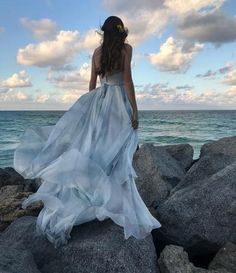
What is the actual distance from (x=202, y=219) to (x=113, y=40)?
2.59m

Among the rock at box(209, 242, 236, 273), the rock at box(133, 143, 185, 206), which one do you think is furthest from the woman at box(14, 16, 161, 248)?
the rock at box(133, 143, 185, 206)

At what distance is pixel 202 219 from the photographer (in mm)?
5977

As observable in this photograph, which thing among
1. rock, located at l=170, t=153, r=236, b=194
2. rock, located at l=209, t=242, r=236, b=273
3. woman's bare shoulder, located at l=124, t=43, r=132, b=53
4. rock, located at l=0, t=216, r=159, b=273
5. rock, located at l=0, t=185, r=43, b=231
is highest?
woman's bare shoulder, located at l=124, t=43, r=132, b=53

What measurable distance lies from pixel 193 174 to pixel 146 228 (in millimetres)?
2348

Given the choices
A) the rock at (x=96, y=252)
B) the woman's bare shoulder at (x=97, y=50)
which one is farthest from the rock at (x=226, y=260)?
the woman's bare shoulder at (x=97, y=50)

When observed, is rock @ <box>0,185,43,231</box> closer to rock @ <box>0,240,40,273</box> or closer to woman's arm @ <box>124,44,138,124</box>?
rock @ <box>0,240,40,273</box>

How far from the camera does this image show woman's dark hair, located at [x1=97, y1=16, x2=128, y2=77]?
209 inches

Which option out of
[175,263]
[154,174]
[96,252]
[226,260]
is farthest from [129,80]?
[154,174]

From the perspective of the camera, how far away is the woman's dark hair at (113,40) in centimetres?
531

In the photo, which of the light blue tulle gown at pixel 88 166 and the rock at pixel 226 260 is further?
the rock at pixel 226 260

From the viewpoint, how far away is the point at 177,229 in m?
6.02

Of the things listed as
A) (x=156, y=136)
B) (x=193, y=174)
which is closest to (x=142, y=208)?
(x=193, y=174)

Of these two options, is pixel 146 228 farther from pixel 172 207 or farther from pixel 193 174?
pixel 193 174

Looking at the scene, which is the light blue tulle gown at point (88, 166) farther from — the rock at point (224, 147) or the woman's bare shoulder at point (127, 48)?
the rock at point (224, 147)
